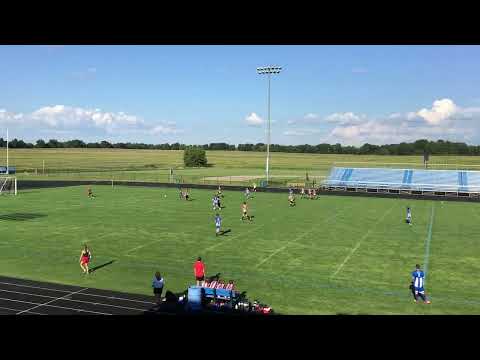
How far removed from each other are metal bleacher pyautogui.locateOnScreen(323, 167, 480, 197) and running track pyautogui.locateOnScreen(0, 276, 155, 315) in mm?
48256

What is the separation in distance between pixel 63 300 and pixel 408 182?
5445cm

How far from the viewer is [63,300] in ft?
50.8

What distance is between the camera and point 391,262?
21.8m

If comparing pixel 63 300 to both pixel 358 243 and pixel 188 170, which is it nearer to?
pixel 358 243

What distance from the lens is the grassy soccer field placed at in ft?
55.6

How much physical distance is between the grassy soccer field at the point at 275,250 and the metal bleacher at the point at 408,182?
541 inches

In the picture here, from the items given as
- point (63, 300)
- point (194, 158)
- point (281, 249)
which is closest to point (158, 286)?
point (63, 300)

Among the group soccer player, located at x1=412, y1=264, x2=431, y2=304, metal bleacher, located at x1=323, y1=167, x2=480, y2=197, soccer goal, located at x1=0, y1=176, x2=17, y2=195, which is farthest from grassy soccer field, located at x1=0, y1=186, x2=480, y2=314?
metal bleacher, located at x1=323, y1=167, x2=480, y2=197

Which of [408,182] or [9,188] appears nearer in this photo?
[9,188]

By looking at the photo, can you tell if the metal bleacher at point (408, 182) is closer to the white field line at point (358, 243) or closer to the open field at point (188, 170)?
the open field at point (188, 170)

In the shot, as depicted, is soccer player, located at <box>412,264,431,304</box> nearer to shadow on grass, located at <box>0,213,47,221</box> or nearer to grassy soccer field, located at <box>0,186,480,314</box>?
grassy soccer field, located at <box>0,186,480,314</box>
